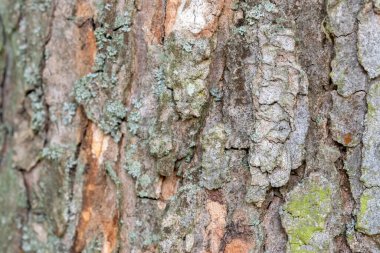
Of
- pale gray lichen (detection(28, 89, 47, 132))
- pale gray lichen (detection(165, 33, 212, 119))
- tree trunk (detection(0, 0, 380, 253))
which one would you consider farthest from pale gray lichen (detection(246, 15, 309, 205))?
pale gray lichen (detection(28, 89, 47, 132))

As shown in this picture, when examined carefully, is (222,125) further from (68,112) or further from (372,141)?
(68,112)

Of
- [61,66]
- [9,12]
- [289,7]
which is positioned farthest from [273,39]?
[9,12]

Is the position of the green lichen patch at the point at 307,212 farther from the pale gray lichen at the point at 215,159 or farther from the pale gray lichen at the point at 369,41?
the pale gray lichen at the point at 369,41

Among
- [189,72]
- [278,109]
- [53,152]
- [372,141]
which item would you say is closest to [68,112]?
[53,152]

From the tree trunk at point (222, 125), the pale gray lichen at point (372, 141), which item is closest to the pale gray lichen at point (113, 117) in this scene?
the tree trunk at point (222, 125)

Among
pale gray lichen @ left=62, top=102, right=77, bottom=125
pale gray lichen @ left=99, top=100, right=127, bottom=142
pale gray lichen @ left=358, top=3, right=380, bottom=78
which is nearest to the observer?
pale gray lichen @ left=358, top=3, right=380, bottom=78

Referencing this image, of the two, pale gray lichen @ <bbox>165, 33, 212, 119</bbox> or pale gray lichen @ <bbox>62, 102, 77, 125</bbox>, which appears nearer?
pale gray lichen @ <bbox>165, 33, 212, 119</bbox>

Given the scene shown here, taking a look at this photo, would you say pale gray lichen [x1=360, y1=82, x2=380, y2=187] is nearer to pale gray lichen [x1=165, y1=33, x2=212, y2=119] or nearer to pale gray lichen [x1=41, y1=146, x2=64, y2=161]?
pale gray lichen [x1=165, y1=33, x2=212, y2=119]

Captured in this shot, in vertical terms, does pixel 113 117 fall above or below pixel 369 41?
below
